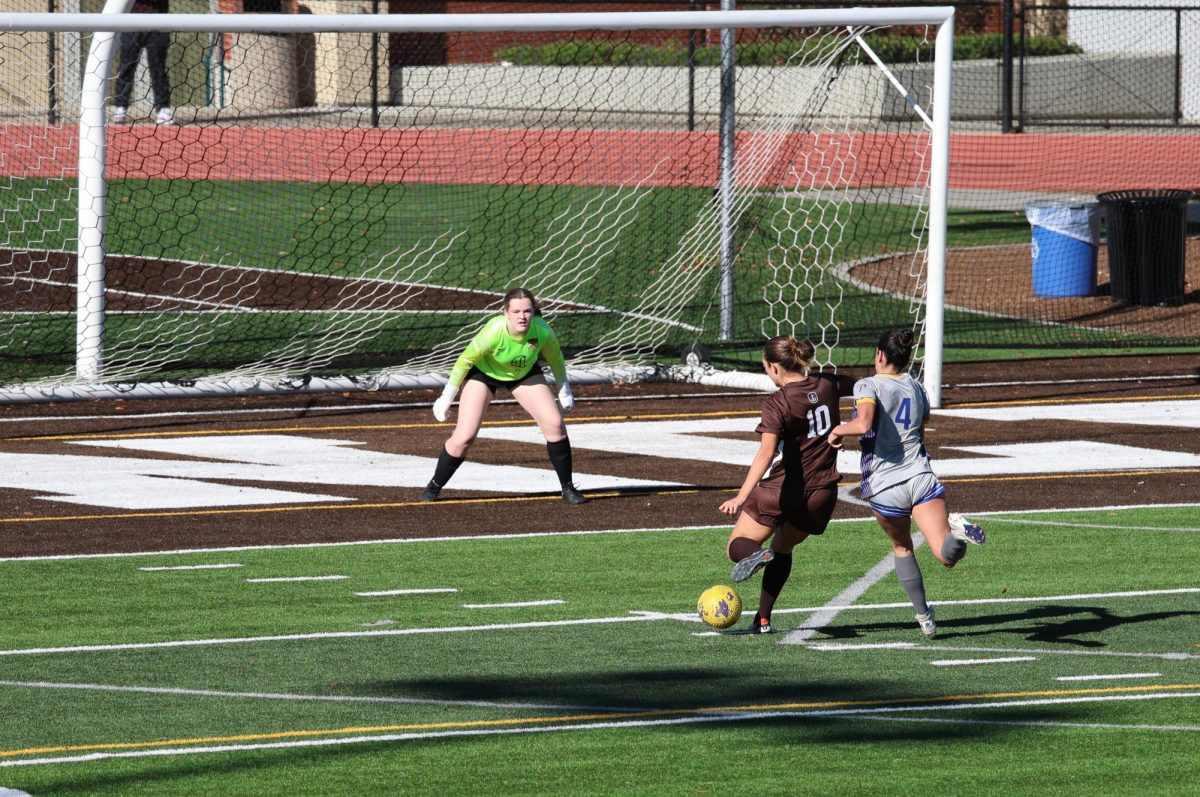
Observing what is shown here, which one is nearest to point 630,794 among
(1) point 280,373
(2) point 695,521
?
(2) point 695,521

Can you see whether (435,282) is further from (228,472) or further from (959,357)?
(228,472)

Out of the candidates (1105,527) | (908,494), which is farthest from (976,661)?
(1105,527)

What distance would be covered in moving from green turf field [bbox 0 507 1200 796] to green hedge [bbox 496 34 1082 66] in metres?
17.7

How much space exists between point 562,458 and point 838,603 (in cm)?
350

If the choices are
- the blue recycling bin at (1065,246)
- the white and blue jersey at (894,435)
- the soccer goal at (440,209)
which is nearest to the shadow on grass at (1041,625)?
the white and blue jersey at (894,435)

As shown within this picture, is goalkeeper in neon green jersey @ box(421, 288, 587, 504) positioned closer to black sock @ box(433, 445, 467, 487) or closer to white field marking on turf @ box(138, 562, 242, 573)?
black sock @ box(433, 445, 467, 487)

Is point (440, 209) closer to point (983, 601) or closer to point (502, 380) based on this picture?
point (502, 380)

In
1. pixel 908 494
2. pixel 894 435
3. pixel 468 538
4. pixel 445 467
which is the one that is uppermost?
pixel 894 435

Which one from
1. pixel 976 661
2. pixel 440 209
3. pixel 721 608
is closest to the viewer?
pixel 976 661

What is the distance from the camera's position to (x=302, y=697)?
8.48 meters

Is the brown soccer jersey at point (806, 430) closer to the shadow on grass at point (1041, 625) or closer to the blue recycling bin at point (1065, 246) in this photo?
the shadow on grass at point (1041, 625)

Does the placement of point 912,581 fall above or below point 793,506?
below

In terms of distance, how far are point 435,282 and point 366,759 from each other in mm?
17263

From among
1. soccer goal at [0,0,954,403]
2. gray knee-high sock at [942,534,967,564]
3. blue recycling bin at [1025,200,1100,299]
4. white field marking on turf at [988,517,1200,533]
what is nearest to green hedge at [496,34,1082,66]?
soccer goal at [0,0,954,403]
